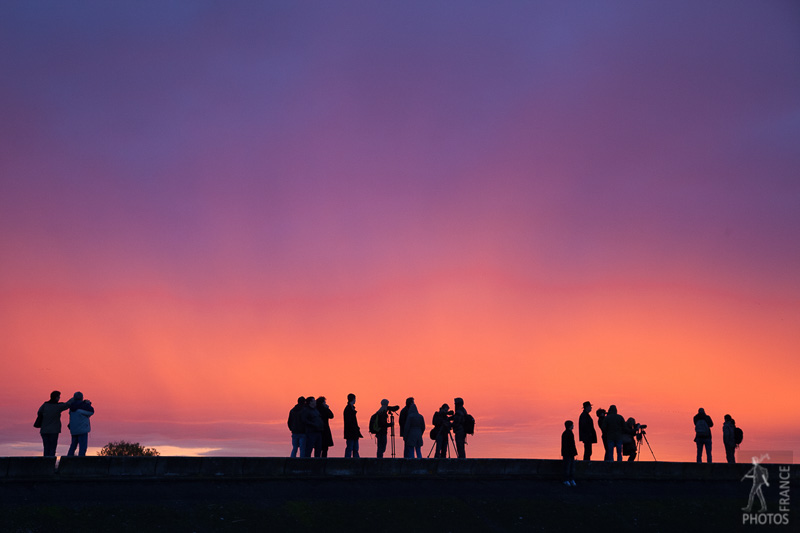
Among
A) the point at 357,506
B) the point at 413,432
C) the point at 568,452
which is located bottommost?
the point at 357,506

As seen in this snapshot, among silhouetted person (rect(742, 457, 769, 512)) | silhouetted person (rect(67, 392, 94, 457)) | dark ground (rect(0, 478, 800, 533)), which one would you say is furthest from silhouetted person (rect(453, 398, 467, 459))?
silhouetted person (rect(67, 392, 94, 457))

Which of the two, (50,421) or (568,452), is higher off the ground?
(50,421)

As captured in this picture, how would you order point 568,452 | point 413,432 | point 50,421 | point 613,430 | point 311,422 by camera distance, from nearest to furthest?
point 50,421
point 311,422
point 568,452
point 413,432
point 613,430

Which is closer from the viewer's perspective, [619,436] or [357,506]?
[357,506]

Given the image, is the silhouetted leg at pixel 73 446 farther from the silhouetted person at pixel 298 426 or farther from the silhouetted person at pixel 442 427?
the silhouetted person at pixel 442 427

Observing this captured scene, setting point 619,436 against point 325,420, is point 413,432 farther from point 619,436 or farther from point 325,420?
point 619,436

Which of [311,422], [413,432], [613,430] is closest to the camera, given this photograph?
[311,422]

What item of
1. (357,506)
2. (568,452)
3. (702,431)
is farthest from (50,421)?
(702,431)

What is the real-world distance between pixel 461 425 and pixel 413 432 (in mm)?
1690

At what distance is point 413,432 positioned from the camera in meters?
27.6

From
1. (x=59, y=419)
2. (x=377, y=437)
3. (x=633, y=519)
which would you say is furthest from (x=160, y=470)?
(x=633, y=519)

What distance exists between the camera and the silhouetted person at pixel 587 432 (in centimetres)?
2900

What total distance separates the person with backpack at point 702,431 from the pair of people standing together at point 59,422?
2147cm

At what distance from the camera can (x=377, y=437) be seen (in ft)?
90.9
